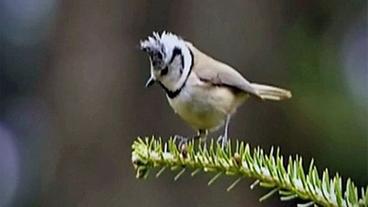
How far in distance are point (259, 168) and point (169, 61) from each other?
309 millimetres

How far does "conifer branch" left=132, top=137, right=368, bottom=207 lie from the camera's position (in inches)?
33.4

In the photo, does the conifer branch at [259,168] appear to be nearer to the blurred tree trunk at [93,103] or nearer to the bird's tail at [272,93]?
the bird's tail at [272,93]

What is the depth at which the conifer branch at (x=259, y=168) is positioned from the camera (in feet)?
2.78

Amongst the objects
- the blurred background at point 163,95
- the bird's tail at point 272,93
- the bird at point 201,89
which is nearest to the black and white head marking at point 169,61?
the bird at point 201,89

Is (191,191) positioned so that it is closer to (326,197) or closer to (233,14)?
(233,14)

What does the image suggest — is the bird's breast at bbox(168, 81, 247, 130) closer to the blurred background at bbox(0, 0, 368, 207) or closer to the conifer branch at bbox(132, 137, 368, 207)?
the conifer branch at bbox(132, 137, 368, 207)

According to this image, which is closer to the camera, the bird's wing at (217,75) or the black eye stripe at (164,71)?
the black eye stripe at (164,71)

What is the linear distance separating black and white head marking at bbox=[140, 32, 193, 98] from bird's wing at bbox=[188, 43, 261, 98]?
0.06 feet

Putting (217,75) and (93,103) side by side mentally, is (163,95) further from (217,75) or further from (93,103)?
(217,75)

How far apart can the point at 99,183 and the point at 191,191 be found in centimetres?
24

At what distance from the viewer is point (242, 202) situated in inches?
96.4

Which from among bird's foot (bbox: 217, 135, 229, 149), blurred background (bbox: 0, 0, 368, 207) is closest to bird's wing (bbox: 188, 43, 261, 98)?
bird's foot (bbox: 217, 135, 229, 149)


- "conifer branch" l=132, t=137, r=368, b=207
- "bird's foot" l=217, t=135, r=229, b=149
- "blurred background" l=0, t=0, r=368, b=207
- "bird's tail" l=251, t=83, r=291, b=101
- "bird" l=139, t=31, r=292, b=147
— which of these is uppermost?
"blurred background" l=0, t=0, r=368, b=207

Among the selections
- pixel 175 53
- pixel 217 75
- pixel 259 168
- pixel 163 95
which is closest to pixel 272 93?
pixel 217 75
